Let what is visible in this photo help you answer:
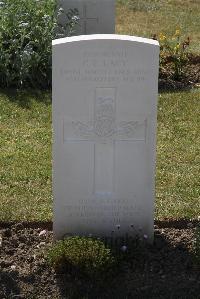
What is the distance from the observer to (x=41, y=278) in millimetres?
5176

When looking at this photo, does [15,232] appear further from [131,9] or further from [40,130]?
[131,9]

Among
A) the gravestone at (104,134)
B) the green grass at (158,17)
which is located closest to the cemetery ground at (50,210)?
the gravestone at (104,134)

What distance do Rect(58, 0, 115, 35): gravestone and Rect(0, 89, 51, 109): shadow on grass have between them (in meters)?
1.54

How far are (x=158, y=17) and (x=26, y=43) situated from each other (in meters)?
5.61

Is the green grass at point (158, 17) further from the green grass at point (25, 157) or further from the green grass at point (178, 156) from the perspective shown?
the green grass at point (25, 157)

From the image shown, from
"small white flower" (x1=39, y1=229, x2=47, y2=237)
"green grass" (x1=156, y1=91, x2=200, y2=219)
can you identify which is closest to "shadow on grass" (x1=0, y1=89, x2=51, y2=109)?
"green grass" (x1=156, y1=91, x2=200, y2=219)

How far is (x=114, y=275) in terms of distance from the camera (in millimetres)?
5102

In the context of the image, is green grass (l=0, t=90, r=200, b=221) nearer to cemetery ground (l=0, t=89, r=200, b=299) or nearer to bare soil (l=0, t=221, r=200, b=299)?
cemetery ground (l=0, t=89, r=200, b=299)

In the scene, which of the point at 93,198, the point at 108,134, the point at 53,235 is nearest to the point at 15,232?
the point at 53,235

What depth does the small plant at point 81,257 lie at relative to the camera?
5.02 m

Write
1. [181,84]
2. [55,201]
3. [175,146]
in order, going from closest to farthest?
[55,201]
[175,146]
[181,84]

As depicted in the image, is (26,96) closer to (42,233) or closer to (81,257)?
(42,233)

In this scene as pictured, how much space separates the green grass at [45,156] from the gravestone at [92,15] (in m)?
1.69

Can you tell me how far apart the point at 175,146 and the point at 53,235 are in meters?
2.65
